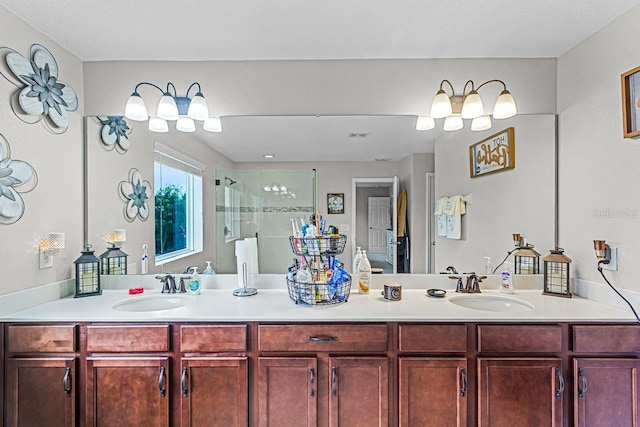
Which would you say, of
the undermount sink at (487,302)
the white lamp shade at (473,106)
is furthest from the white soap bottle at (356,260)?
the white lamp shade at (473,106)

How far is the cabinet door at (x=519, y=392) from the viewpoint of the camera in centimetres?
158

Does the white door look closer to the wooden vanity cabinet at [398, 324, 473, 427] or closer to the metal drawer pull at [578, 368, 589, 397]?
the wooden vanity cabinet at [398, 324, 473, 427]

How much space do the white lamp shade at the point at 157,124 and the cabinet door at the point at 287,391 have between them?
1.53 m

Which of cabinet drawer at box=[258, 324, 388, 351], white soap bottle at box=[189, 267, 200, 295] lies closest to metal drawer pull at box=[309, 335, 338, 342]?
cabinet drawer at box=[258, 324, 388, 351]

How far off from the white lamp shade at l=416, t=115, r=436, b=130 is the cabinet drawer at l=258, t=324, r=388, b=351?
49.9 inches

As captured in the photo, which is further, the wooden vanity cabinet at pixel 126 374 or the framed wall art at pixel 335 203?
the framed wall art at pixel 335 203

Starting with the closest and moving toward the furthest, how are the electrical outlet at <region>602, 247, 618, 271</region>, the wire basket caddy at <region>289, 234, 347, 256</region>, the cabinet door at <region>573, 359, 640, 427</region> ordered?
the cabinet door at <region>573, 359, 640, 427</region> → the electrical outlet at <region>602, 247, 618, 271</region> → the wire basket caddy at <region>289, 234, 347, 256</region>

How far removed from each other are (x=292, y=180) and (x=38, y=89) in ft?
4.76

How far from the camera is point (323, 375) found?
1.60 metres

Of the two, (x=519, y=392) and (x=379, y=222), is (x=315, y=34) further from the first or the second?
(x=519, y=392)

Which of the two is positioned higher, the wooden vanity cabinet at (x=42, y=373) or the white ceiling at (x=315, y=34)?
the white ceiling at (x=315, y=34)

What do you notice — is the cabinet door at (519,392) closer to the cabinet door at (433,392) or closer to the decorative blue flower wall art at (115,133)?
the cabinet door at (433,392)

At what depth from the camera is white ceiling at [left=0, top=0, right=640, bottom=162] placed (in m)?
1.60

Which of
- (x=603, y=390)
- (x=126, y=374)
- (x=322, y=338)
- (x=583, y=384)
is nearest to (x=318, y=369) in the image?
(x=322, y=338)
